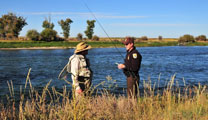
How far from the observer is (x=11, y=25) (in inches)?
3433

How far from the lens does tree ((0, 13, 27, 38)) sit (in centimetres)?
8550

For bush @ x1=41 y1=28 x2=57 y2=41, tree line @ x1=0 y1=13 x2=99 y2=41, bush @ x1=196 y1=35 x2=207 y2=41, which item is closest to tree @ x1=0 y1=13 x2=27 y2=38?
tree line @ x1=0 y1=13 x2=99 y2=41

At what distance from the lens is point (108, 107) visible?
5.05 metres

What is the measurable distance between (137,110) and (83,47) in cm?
151

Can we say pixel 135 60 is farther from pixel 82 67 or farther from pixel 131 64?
pixel 82 67

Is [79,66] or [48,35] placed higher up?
[48,35]

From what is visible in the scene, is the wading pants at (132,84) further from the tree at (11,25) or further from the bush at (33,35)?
the tree at (11,25)

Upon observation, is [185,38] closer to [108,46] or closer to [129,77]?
[108,46]

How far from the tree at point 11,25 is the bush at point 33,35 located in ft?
26.4

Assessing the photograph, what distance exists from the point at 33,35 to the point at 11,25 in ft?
44.6

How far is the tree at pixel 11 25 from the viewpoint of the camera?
281 feet

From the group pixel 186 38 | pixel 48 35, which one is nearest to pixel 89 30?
pixel 48 35

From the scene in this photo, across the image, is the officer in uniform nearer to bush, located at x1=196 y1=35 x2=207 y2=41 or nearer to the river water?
the river water

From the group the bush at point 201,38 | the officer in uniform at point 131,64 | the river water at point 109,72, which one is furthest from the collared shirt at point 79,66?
the bush at point 201,38
